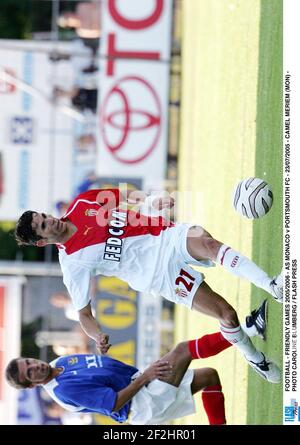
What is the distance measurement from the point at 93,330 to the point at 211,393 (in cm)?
131

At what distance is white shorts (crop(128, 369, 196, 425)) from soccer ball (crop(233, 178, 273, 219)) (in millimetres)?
1407

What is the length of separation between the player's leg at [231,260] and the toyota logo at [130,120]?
8.00 m

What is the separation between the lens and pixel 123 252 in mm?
6887

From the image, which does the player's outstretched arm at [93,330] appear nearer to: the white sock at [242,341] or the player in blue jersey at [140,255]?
the player in blue jersey at [140,255]

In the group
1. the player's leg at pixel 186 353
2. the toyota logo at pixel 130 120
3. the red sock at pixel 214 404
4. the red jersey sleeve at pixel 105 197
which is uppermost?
the toyota logo at pixel 130 120

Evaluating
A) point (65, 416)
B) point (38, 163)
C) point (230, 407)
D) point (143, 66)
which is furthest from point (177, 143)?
point (230, 407)

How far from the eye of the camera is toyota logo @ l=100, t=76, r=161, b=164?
48.4 ft

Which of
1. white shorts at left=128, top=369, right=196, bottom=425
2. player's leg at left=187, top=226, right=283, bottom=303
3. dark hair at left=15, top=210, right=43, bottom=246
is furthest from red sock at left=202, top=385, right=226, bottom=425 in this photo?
Answer: dark hair at left=15, top=210, right=43, bottom=246

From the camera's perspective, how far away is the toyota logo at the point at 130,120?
14.8 m

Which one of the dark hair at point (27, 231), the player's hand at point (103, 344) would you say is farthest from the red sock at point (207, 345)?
the dark hair at point (27, 231)

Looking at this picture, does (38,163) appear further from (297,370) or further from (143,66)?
(297,370)

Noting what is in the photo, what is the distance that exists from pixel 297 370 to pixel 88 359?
172 cm

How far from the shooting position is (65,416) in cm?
1371

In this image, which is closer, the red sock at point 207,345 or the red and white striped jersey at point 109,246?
the red and white striped jersey at point 109,246
